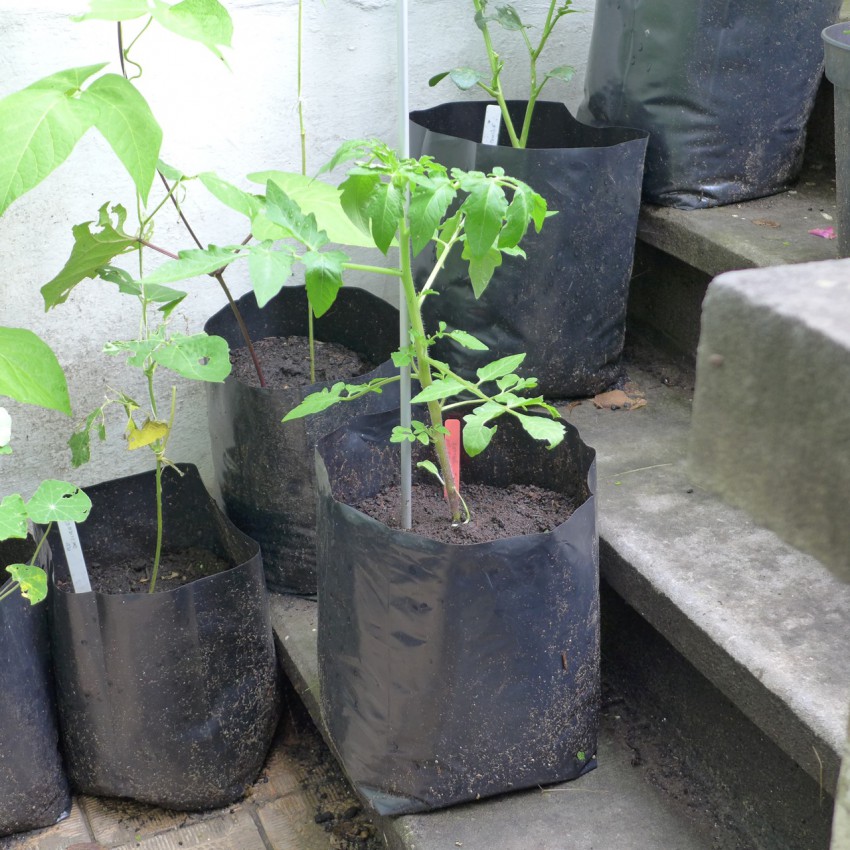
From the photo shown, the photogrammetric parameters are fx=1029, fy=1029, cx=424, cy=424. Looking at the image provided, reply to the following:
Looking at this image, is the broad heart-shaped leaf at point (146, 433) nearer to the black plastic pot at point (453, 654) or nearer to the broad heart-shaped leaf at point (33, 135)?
the black plastic pot at point (453, 654)

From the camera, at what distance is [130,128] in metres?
1.11

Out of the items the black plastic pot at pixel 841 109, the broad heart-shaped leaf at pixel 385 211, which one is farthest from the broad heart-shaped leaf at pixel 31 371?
the black plastic pot at pixel 841 109

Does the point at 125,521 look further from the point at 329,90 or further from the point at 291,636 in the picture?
the point at 329,90

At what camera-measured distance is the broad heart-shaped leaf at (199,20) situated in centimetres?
107

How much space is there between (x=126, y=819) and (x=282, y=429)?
648 mm

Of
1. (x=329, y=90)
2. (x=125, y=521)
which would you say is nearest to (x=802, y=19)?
(x=329, y=90)

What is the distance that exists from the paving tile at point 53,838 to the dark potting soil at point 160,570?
0.36 metres

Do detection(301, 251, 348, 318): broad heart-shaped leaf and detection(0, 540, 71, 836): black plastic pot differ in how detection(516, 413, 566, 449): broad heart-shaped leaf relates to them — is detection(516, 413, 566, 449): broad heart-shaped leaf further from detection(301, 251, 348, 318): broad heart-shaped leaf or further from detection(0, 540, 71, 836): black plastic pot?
detection(0, 540, 71, 836): black plastic pot

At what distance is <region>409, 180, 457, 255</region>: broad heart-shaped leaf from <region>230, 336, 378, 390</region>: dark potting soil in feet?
2.08

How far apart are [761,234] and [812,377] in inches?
51.9

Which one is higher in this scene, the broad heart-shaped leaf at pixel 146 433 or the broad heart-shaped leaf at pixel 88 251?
the broad heart-shaped leaf at pixel 88 251

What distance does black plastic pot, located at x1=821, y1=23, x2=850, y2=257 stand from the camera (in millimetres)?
1329

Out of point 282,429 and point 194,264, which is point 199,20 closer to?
point 194,264

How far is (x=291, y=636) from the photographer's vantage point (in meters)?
1.69
